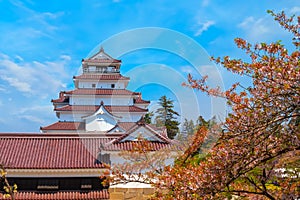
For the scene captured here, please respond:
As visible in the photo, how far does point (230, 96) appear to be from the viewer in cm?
364

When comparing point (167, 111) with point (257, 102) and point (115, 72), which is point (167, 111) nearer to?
point (115, 72)

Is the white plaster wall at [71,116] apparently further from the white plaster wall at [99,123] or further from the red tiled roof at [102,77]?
the red tiled roof at [102,77]

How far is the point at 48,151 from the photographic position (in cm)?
1089

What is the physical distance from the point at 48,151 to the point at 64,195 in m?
1.77

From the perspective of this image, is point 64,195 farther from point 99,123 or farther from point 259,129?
point 99,123

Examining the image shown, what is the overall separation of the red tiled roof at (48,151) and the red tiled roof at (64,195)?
809mm

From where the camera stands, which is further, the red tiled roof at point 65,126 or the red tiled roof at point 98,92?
the red tiled roof at point 98,92

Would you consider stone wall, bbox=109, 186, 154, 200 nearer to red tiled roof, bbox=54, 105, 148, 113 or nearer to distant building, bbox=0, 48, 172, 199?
distant building, bbox=0, 48, 172, 199

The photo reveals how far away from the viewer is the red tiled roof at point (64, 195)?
9.73 m

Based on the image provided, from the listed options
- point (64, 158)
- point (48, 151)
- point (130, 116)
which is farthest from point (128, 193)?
point (130, 116)

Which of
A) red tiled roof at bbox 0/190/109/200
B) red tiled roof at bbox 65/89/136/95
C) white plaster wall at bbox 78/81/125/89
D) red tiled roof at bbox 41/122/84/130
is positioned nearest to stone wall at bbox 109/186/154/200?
red tiled roof at bbox 0/190/109/200

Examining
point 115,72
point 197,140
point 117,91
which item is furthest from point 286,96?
point 115,72

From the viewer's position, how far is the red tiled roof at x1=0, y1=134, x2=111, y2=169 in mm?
10125

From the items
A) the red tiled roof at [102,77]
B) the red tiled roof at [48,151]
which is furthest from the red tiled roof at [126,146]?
the red tiled roof at [102,77]
